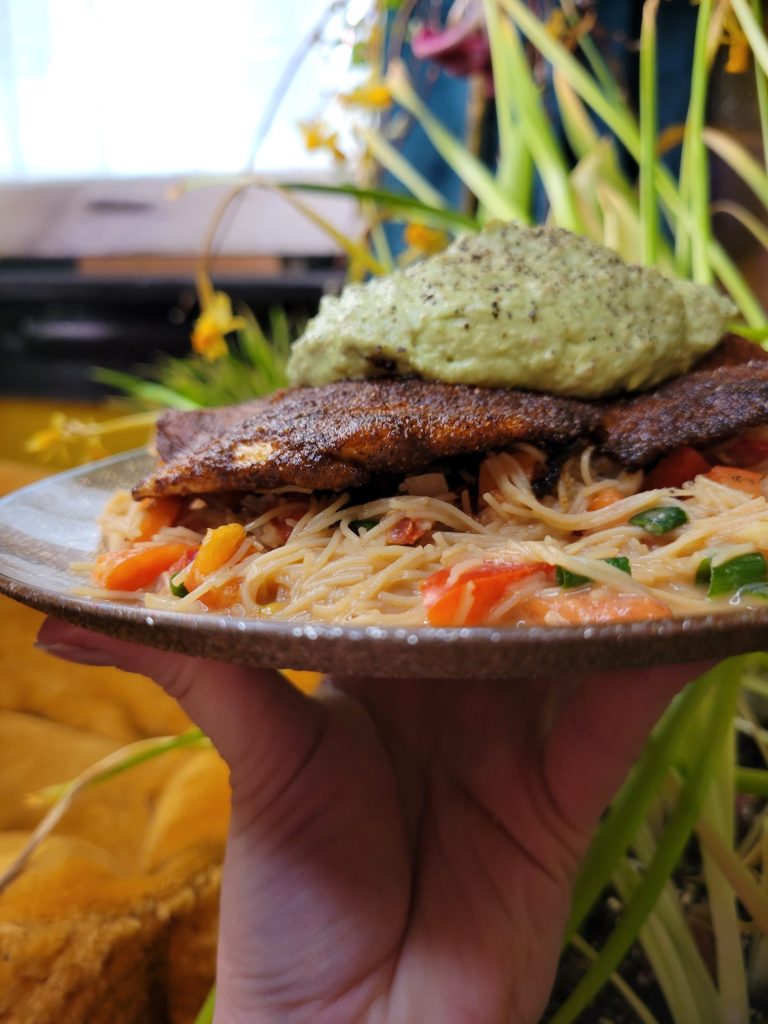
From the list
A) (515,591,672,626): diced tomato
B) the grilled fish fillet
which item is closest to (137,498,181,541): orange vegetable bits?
the grilled fish fillet

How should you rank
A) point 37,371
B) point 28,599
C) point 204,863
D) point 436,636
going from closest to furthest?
point 436,636 < point 28,599 < point 204,863 < point 37,371

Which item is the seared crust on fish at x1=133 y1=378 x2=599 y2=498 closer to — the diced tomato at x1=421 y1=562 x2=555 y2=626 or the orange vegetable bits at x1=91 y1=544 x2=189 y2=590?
the orange vegetable bits at x1=91 y1=544 x2=189 y2=590

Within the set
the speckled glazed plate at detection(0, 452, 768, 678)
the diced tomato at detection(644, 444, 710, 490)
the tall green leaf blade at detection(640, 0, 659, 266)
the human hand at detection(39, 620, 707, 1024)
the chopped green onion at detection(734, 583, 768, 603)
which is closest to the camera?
the speckled glazed plate at detection(0, 452, 768, 678)

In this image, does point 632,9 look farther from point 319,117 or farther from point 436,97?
point 319,117

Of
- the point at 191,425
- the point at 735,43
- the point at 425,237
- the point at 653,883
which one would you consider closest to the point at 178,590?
the point at 191,425

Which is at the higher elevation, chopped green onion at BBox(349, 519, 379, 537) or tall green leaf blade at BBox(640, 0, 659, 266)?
tall green leaf blade at BBox(640, 0, 659, 266)

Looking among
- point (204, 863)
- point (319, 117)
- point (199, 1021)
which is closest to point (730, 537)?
point (199, 1021)

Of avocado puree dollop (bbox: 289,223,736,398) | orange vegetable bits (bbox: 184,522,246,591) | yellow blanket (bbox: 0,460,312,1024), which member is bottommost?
yellow blanket (bbox: 0,460,312,1024)
